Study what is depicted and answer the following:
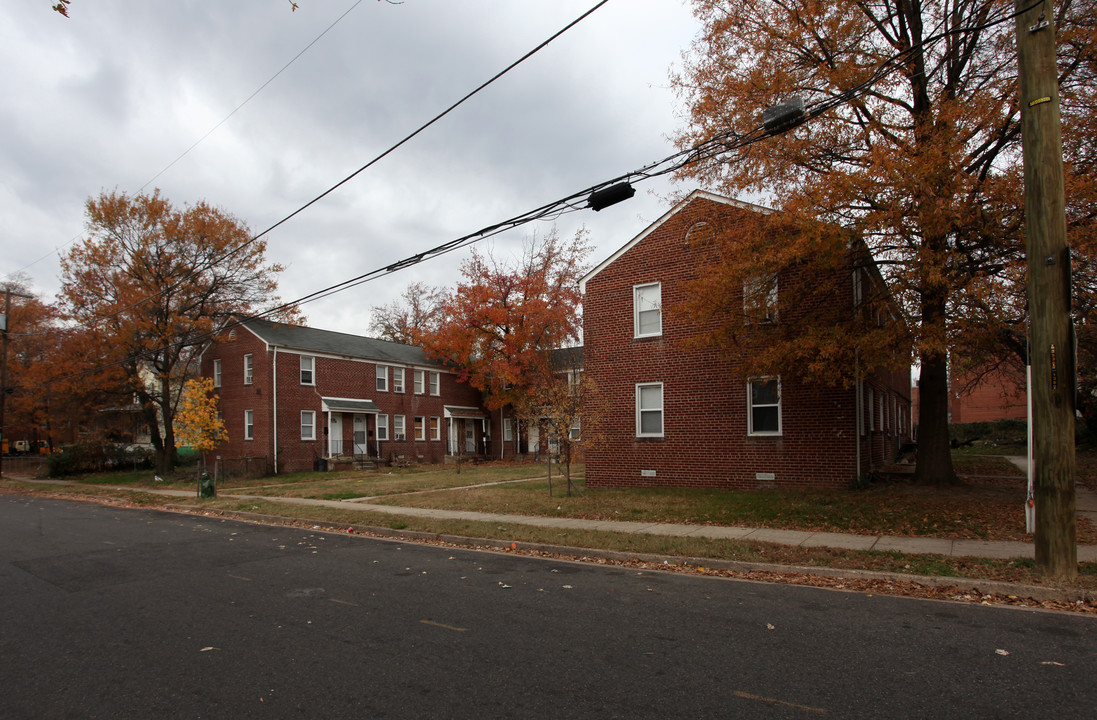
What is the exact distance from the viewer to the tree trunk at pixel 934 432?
1524 cm

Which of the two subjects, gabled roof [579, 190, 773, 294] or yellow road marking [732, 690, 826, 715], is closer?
yellow road marking [732, 690, 826, 715]

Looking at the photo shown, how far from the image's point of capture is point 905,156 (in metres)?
10.5

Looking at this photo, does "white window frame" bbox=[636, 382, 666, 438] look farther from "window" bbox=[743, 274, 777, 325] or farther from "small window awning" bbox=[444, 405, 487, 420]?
"small window awning" bbox=[444, 405, 487, 420]

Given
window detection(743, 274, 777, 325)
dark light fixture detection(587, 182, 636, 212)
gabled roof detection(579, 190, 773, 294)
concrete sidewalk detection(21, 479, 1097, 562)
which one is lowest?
concrete sidewalk detection(21, 479, 1097, 562)

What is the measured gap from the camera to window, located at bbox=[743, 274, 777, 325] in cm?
1339

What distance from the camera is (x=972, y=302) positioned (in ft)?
36.6

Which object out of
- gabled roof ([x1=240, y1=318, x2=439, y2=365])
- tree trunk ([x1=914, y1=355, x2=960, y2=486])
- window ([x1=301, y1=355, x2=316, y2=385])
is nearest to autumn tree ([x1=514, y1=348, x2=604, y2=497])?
tree trunk ([x1=914, y1=355, x2=960, y2=486])

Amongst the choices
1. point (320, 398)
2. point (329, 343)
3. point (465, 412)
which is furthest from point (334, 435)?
point (465, 412)

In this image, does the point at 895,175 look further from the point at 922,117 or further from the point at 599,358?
the point at 599,358

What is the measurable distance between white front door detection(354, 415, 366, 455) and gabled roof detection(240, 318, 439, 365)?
11.0ft

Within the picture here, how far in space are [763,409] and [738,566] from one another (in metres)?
8.69

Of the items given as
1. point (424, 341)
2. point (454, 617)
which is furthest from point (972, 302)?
point (424, 341)

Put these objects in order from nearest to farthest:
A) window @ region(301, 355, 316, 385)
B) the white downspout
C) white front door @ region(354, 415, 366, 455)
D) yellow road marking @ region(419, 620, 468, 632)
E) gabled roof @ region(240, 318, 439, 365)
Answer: yellow road marking @ region(419, 620, 468, 632) < the white downspout < gabled roof @ region(240, 318, 439, 365) < window @ region(301, 355, 316, 385) < white front door @ region(354, 415, 366, 455)

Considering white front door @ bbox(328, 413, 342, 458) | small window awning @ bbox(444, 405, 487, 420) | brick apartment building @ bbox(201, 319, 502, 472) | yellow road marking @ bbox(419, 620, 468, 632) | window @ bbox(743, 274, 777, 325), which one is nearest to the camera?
yellow road marking @ bbox(419, 620, 468, 632)
